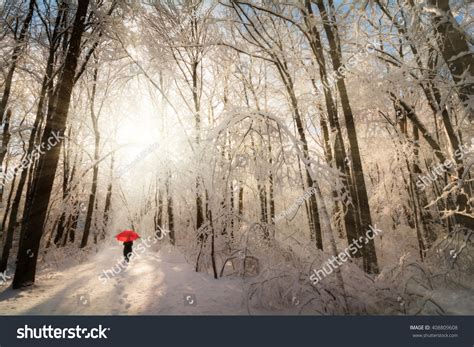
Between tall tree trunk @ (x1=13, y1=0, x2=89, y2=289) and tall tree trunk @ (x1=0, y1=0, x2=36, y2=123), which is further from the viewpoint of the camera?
tall tree trunk @ (x1=0, y1=0, x2=36, y2=123)

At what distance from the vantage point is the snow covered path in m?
3.58

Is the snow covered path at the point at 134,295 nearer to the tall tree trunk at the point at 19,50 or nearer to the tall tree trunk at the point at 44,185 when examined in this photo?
the tall tree trunk at the point at 44,185

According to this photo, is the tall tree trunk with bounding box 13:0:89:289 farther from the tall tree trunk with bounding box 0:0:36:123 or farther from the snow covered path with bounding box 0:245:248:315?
the tall tree trunk with bounding box 0:0:36:123

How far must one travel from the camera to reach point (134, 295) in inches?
167

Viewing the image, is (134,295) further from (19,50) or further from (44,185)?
(19,50)

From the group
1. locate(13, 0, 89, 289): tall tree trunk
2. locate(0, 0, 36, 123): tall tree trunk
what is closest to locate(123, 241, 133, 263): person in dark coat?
locate(13, 0, 89, 289): tall tree trunk

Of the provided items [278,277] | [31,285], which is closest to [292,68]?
[278,277]

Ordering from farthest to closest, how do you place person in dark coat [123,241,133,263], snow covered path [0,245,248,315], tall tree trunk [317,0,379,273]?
person in dark coat [123,241,133,263]
tall tree trunk [317,0,379,273]
snow covered path [0,245,248,315]

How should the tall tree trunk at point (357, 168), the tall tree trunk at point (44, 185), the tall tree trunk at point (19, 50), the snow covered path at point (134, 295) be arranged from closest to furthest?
the snow covered path at point (134, 295) → the tall tree trunk at point (44, 185) → the tall tree trunk at point (357, 168) → the tall tree trunk at point (19, 50)

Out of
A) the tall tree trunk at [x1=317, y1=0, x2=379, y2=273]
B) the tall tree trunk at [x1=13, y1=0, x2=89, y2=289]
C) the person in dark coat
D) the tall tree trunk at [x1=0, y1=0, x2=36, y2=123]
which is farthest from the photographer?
the person in dark coat

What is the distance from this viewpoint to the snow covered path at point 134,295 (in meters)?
3.58

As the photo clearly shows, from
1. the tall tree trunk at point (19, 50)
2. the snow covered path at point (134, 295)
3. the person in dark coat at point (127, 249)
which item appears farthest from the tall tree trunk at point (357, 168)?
the tall tree trunk at point (19, 50)
